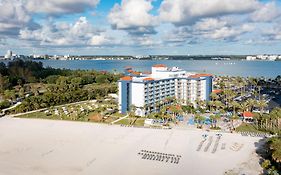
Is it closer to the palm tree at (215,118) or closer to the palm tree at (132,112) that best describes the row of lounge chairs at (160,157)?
the palm tree at (215,118)

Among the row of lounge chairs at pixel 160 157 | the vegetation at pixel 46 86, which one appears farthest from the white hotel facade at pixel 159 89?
the row of lounge chairs at pixel 160 157

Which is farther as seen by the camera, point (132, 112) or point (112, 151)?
point (132, 112)

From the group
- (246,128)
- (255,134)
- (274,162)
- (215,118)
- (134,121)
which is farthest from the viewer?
(134,121)

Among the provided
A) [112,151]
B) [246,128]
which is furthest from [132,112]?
[246,128]

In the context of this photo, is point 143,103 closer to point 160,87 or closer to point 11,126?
point 160,87

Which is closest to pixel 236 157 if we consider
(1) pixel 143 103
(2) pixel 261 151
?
(2) pixel 261 151

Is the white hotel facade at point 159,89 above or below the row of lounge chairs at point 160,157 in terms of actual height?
above

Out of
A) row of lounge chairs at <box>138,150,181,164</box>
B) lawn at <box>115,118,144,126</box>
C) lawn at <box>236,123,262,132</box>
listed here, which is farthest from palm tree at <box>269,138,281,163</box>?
lawn at <box>115,118,144,126</box>

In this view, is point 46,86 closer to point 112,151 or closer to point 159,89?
point 159,89
